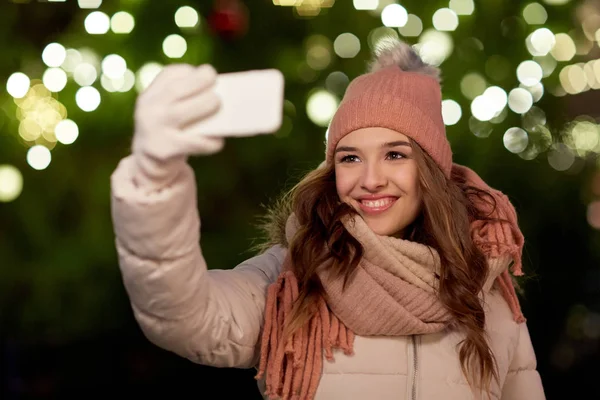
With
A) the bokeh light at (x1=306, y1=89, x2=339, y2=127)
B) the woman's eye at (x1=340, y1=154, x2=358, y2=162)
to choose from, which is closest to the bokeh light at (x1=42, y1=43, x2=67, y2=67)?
the bokeh light at (x1=306, y1=89, x2=339, y2=127)

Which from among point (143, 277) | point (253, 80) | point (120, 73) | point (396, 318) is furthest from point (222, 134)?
point (120, 73)

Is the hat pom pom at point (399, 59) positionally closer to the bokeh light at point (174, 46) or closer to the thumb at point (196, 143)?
the bokeh light at point (174, 46)

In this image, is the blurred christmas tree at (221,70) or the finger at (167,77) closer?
the finger at (167,77)

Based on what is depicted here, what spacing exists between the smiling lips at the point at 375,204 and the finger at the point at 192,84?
0.72 m

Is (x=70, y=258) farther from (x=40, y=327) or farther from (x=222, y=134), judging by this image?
(x=222, y=134)

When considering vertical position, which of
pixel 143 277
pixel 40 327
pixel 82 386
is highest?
pixel 143 277

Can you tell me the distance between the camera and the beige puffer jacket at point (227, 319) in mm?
1447

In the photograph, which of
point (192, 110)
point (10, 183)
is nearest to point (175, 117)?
point (192, 110)

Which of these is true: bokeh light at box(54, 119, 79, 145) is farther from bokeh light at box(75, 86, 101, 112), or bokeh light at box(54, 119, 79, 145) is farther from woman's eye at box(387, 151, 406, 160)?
woman's eye at box(387, 151, 406, 160)

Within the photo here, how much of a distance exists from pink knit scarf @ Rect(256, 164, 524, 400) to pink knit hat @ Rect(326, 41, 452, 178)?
0.23 m

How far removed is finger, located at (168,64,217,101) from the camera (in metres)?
1.35

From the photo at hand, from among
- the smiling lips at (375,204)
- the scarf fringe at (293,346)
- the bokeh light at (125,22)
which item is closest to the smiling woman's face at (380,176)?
the smiling lips at (375,204)

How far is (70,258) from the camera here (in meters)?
3.00

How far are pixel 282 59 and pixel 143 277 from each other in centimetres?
160
